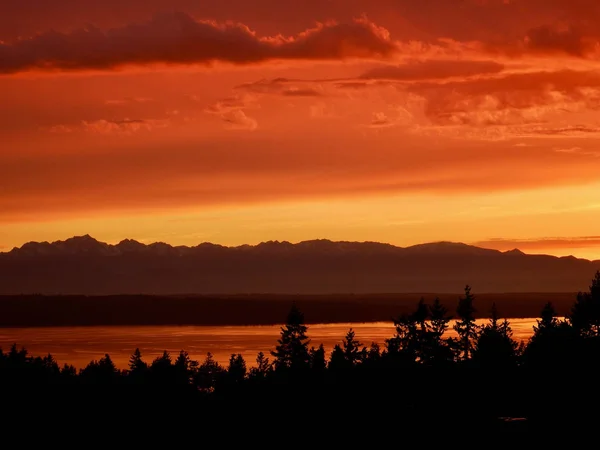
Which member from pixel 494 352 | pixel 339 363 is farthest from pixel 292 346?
pixel 494 352

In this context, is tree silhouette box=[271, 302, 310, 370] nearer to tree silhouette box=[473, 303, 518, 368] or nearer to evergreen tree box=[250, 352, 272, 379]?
evergreen tree box=[250, 352, 272, 379]

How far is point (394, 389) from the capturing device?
257ft

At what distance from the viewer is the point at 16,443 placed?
77.6 metres

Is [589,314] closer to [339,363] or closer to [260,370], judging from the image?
[339,363]

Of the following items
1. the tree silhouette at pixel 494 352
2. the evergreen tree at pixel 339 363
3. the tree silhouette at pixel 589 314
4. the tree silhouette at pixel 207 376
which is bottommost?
the tree silhouette at pixel 207 376

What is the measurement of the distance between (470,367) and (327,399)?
15.0 metres

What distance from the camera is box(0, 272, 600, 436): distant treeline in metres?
67.9

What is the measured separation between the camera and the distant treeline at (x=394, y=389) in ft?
223

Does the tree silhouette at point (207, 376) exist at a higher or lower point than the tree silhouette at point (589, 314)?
lower

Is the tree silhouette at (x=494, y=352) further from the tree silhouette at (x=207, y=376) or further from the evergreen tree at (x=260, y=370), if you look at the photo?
the tree silhouette at (x=207, y=376)

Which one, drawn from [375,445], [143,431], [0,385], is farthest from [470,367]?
[0,385]

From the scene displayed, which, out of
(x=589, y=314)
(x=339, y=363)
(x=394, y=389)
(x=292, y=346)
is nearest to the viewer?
(x=394, y=389)

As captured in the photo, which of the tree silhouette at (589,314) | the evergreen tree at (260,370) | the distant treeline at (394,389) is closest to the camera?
the distant treeline at (394,389)


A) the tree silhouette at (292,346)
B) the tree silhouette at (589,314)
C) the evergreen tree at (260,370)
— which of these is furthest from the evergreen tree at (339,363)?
the tree silhouette at (589,314)
